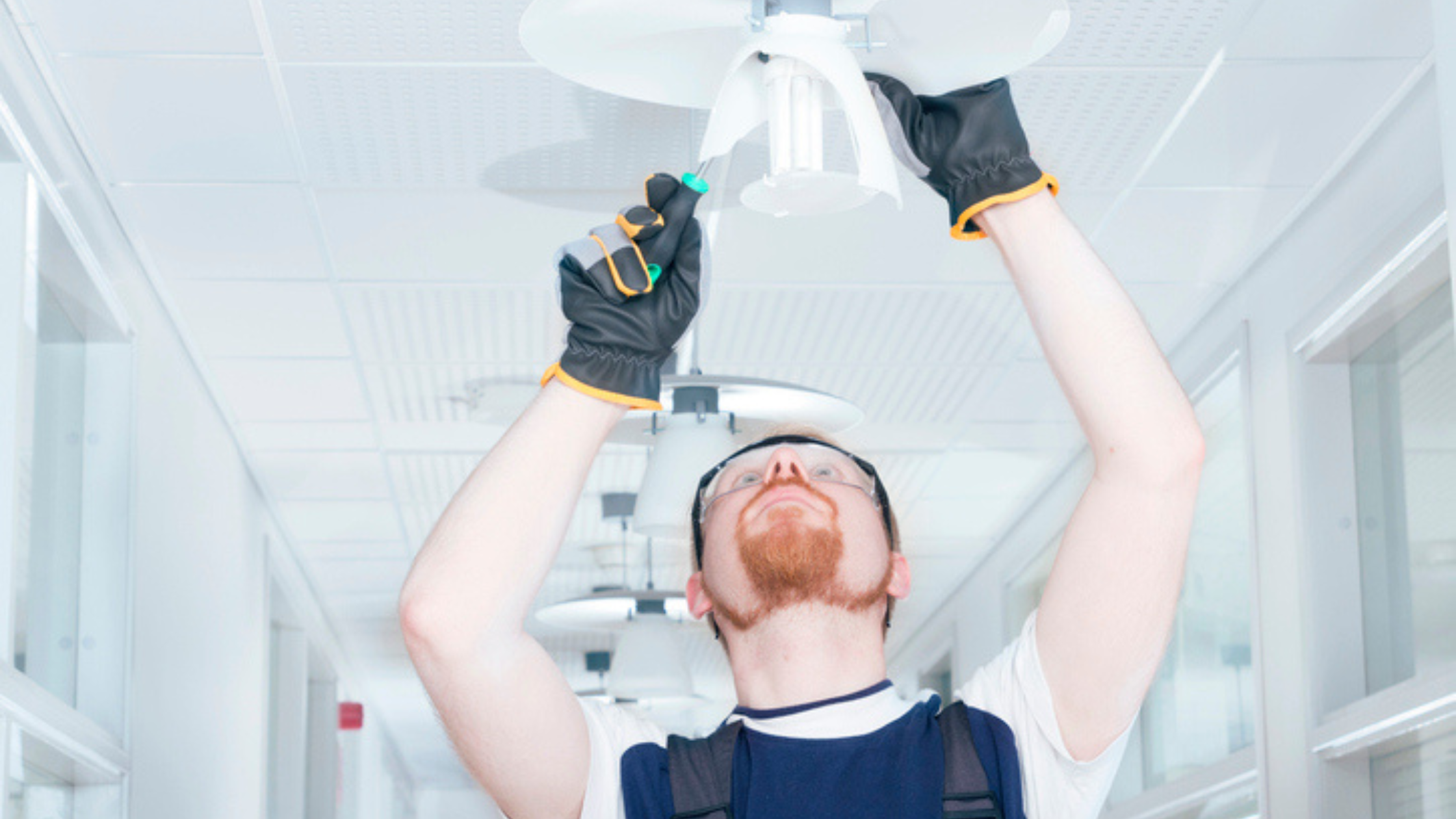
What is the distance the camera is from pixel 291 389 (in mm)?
4367

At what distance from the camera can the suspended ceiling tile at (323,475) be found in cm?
496

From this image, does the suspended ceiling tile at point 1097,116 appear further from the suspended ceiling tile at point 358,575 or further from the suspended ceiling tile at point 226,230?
the suspended ceiling tile at point 358,575

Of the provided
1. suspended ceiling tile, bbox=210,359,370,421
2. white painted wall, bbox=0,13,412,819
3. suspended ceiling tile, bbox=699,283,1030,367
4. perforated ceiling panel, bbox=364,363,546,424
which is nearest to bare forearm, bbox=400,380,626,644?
white painted wall, bbox=0,13,412,819

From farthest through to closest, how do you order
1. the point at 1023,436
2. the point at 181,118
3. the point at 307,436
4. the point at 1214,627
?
1. the point at 1023,436
2. the point at 307,436
3. the point at 1214,627
4. the point at 181,118

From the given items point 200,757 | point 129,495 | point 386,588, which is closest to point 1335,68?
point 129,495

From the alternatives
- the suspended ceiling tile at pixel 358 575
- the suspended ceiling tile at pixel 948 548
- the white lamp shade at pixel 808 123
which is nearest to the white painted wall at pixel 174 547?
the suspended ceiling tile at pixel 358 575

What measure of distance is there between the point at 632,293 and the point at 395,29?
134 centimetres

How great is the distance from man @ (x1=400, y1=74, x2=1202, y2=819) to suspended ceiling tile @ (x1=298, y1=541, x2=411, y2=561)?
14.7ft

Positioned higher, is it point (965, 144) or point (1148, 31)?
point (1148, 31)

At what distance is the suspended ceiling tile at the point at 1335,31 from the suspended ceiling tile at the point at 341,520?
332cm

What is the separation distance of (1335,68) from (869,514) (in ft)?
5.18

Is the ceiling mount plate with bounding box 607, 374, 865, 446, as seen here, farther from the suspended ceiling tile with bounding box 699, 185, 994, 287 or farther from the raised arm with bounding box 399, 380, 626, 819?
the raised arm with bounding box 399, 380, 626, 819

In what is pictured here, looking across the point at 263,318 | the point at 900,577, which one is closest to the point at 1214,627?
the point at 263,318

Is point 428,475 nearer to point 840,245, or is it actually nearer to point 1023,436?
point 1023,436
